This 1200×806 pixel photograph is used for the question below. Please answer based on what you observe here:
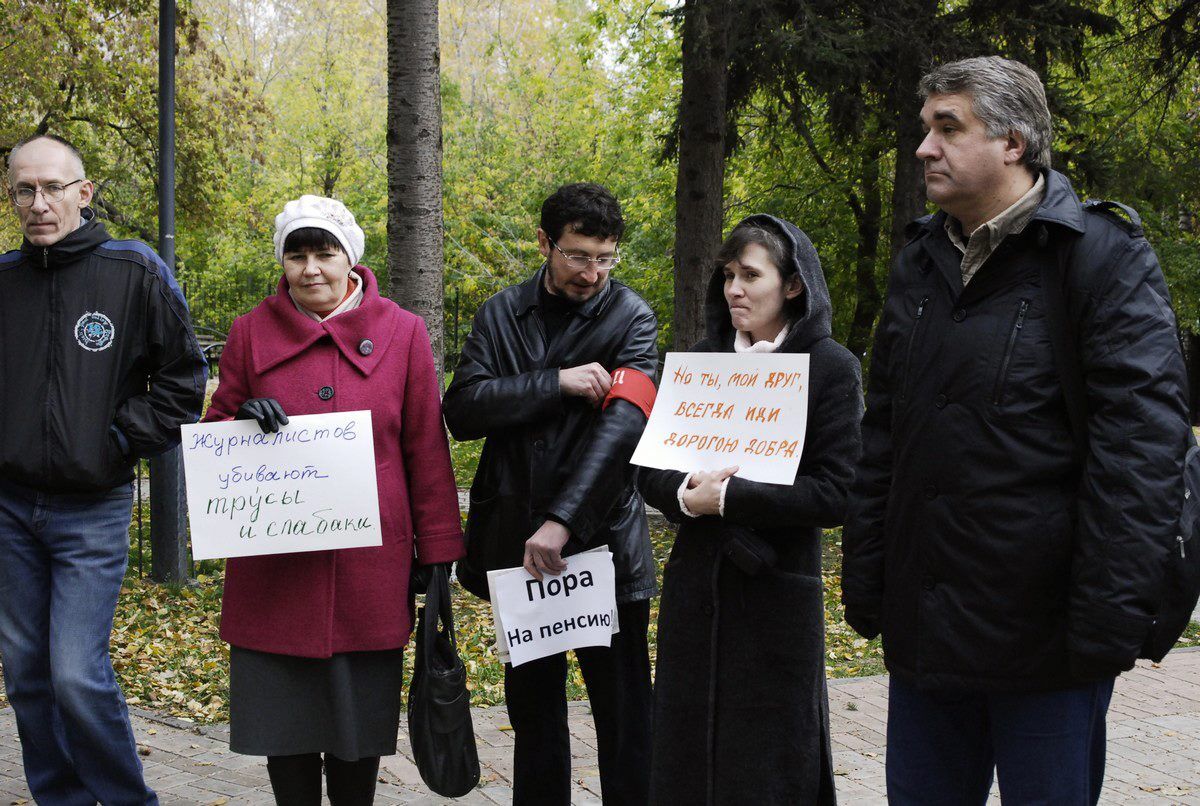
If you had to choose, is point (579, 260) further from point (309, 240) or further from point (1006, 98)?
point (1006, 98)

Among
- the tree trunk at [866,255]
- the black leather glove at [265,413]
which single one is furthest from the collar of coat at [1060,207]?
the tree trunk at [866,255]

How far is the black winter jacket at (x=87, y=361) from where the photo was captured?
363cm

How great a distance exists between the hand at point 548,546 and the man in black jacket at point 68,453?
4.06ft

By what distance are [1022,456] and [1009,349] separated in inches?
9.1

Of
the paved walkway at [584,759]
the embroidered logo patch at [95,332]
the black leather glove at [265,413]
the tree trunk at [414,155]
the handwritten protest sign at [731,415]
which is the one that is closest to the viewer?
the handwritten protest sign at [731,415]

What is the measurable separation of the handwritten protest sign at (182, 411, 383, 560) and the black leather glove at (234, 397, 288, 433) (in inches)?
1.0

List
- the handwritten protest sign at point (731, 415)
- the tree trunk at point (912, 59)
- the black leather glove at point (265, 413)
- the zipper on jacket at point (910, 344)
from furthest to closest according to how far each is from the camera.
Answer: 1. the tree trunk at point (912, 59)
2. the black leather glove at point (265, 413)
3. the handwritten protest sign at point (731, 415)
4. the zipper on jacket at point (910, 344)

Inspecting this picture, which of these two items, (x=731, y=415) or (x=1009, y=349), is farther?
(x=731, y=415)

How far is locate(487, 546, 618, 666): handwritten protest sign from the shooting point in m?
3.55

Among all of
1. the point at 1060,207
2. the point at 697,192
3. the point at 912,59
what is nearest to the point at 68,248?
the point at 1060,207

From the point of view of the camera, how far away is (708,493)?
3.14m

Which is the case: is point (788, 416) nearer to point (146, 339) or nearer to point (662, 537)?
point (146, 339)

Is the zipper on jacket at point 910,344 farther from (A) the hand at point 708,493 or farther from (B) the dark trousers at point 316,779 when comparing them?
(B) the dark trousers at point 316,779

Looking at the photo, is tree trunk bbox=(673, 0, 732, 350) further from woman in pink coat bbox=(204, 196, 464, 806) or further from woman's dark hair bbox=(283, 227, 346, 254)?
woman's dark hair bbox=(283, 227, 346, 254)
